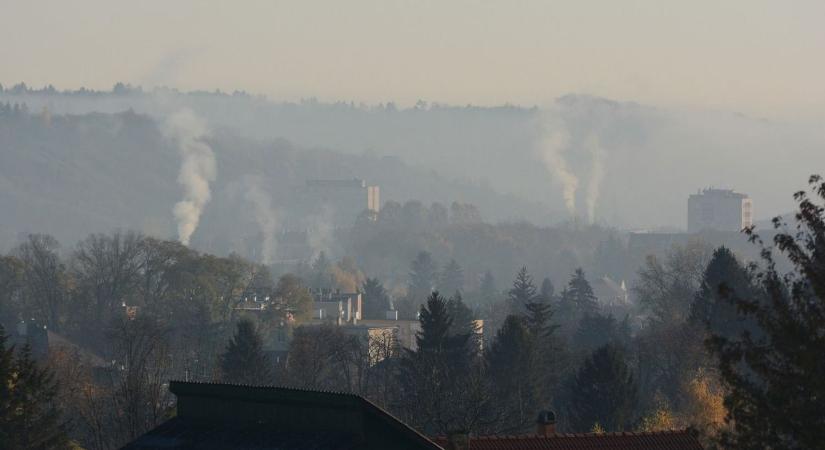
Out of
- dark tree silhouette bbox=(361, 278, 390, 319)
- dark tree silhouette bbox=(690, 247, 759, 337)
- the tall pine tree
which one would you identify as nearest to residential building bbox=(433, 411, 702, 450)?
dark tree silhouette bbox=(690, 247, 759, 337)

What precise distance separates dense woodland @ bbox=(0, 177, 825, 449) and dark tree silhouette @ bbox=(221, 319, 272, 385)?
0.32 ft

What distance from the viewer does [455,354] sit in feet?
293

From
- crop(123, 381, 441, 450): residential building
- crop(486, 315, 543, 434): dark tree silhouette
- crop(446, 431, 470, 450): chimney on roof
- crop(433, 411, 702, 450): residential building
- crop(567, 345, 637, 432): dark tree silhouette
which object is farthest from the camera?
crop(486, 315, 543, 434): dark tree silhouette

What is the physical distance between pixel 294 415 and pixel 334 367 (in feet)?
204

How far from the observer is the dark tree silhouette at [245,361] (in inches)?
3455

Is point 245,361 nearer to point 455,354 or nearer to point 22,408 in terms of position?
point 455,354

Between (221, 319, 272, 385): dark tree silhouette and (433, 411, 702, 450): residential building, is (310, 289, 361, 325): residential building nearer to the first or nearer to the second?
(221, 319, 272, 385): dark tree silhouette

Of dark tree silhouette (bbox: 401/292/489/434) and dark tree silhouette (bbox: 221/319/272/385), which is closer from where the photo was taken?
dark tree silhouette (bbox: 401/292/489/434)

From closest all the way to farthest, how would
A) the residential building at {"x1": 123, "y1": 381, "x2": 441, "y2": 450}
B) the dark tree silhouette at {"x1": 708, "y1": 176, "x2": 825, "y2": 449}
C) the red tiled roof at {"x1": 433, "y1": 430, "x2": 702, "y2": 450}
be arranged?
1. the dark tree silhouette at {"x1": 708, "y1": 176, "x2": 825, "y2": 449}
2. the residential building at {"x1": 123, "y1": 381, "x2": 441, "y2": 450}
3. the red tiled roof at {"x1": 433, "y1": 430, "x2": 702, "y2": 450}

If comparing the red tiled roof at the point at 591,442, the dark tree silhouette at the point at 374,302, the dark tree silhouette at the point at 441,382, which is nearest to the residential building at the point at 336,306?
the dark tree silhouette at the point at 374,302

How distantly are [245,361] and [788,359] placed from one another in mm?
64313

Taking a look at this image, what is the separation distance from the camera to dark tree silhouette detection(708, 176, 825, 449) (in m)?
25.8

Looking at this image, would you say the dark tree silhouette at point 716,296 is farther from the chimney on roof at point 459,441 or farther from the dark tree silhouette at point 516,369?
the chimney on roof at point 459,441

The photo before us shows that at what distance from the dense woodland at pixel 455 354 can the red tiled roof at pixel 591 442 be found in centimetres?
231
